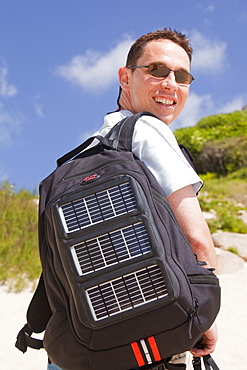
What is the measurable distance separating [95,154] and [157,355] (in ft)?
2.23

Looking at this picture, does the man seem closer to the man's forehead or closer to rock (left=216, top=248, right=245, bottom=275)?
the man's forehead

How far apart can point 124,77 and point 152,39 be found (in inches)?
7.7

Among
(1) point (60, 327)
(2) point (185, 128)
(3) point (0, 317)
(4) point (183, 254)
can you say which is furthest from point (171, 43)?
(2) point (185, 128)

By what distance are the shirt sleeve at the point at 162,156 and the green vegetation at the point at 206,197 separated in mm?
5330

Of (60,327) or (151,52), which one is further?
(151,52)

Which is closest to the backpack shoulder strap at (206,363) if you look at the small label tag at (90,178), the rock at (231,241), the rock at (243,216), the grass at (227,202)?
the small label tag at (90,178)

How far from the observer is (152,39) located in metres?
1.82

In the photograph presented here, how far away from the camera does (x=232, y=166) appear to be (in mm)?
17812

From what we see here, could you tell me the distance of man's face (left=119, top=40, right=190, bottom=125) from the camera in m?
1.78

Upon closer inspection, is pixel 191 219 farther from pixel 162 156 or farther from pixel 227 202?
pixel 227 202

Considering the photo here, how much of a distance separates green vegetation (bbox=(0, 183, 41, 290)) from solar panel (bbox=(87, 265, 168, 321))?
5.37 meters

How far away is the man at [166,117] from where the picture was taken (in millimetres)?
1482

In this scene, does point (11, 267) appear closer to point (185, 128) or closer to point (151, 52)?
point (151, 52)

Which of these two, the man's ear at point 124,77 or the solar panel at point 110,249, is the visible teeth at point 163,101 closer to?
the man's ear at point 124,77
